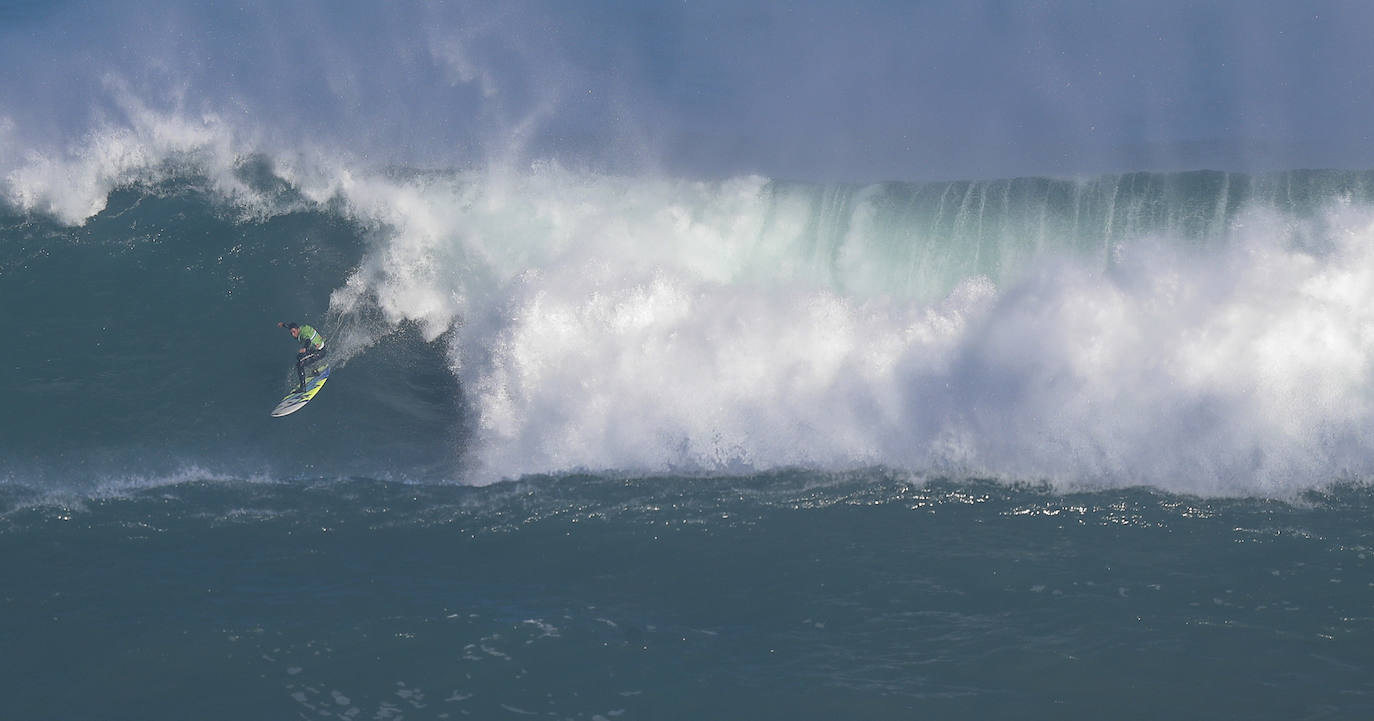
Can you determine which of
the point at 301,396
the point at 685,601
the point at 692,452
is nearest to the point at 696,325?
the point at 692,452

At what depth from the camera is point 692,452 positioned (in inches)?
805

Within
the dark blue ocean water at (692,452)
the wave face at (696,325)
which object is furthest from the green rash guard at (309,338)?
the dark blue ocean water at (692,452)

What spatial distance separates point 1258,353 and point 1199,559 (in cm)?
484

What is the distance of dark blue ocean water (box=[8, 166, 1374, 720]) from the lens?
1628 cm

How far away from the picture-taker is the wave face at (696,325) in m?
20.3

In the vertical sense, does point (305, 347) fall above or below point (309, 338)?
below

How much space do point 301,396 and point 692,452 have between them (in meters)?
7.19

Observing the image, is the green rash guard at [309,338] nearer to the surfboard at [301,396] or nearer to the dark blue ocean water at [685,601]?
the surfboard at [301,396]

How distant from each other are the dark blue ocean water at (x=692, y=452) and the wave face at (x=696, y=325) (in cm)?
8

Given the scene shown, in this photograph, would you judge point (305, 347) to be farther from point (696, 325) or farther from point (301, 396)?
point (696, 325)

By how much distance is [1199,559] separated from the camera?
1767 cm

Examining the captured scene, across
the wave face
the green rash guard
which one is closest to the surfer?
the green rash guard

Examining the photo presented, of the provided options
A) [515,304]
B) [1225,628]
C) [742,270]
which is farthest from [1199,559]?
[515,304]

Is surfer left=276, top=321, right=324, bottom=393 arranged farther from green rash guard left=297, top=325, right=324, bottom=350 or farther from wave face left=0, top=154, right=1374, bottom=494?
wave face left=0, top=154, right=1374, bottom=494
